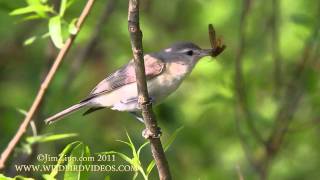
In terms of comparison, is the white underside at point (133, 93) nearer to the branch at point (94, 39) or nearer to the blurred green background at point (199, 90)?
the branch at point (94, 39)

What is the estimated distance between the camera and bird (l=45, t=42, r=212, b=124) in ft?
16.3

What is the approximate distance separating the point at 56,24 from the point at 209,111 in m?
2.84

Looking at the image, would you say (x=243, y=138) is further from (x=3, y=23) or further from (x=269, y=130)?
(x=3, y=23)

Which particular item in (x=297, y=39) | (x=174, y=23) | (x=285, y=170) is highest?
(x=174, y=23)

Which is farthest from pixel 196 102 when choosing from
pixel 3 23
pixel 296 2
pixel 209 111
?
pixel 3 23

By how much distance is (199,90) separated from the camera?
22.9 ft

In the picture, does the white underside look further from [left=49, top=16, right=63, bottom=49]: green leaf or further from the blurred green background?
the blurred green background

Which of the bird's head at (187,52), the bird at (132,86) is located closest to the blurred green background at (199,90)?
the bird's head at (187,52)

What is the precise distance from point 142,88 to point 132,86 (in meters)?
1.85

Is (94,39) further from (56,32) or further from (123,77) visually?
→ (56,32)

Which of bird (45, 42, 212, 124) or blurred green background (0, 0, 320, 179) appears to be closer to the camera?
bird (45, 42, 212, 124)

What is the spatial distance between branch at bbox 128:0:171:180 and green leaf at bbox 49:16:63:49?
1.02 m

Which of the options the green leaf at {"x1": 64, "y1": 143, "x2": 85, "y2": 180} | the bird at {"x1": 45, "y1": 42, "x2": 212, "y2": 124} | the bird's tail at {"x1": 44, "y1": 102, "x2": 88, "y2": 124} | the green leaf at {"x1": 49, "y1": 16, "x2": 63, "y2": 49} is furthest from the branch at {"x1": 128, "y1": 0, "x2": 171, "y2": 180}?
the bird's tail at {"x1": 44, "y1": 102, "x2": 88, "y2": 124}

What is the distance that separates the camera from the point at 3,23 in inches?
250
